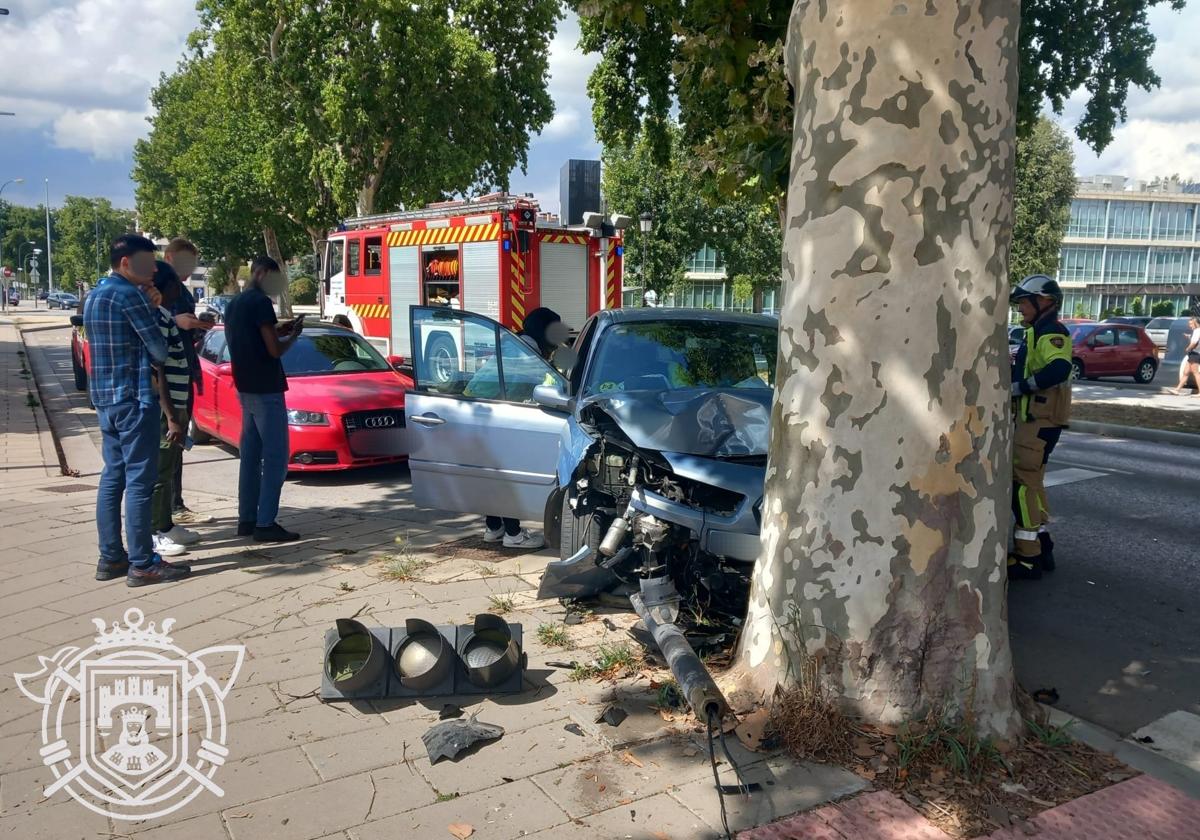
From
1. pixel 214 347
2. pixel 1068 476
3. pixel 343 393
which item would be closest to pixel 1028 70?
pixel 1068 476

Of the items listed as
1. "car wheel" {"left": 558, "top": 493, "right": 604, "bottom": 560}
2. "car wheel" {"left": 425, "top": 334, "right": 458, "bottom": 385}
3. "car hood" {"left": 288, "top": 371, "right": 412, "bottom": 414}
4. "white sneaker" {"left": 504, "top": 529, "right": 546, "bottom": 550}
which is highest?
"car wheel" {"left": 425, "top": 334, "right": 458, "bottom": 385}

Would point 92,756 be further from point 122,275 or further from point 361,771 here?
point 122,275

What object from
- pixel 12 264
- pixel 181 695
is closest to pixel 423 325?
pixel 181 695

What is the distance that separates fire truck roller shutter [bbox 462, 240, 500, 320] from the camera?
536 inches

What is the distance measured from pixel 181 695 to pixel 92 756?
511 millimetres

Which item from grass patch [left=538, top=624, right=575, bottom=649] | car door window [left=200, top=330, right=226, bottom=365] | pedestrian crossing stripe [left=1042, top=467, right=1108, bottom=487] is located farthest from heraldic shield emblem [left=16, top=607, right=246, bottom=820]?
pedestrian crossing stripe [left=1042, top=467, right=1108, bottom=487]

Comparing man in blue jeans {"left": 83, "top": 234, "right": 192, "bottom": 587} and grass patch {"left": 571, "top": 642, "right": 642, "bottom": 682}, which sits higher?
man in blue jeans {"left": 83, "top": 234, "right": 192, "bottom": 587}

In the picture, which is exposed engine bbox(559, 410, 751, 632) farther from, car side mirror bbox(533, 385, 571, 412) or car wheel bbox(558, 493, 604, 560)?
car side mirror bbox(533, 385, 571, 412)

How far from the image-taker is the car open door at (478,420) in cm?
606

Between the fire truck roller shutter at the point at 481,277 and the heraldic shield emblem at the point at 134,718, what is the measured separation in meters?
9.36

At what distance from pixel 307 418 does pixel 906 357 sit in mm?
6711

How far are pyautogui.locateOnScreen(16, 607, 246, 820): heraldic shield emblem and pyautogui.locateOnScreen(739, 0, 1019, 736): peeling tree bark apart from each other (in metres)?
2.39

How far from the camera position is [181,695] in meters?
3.97

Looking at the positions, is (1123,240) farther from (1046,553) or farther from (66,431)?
(66,431)
